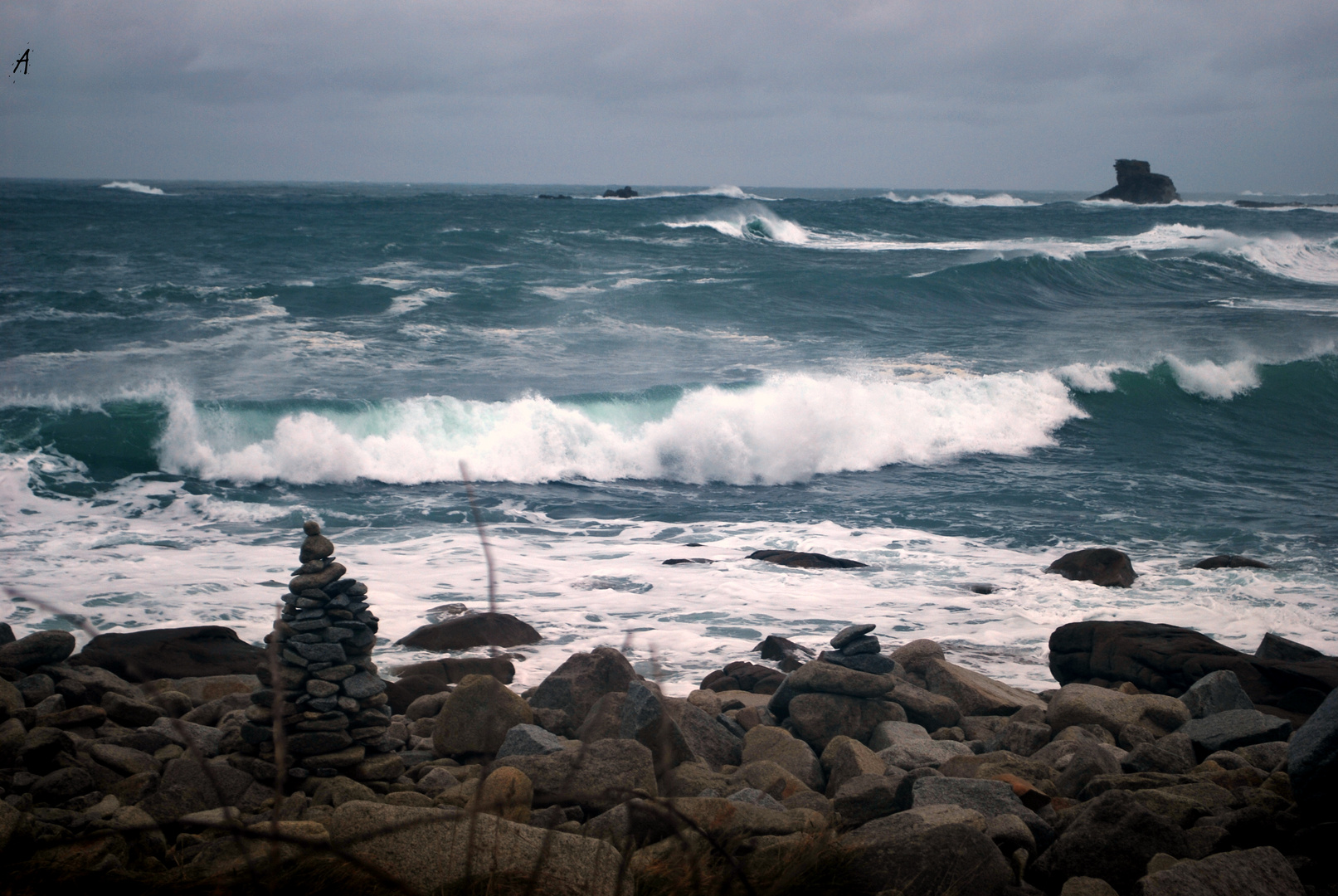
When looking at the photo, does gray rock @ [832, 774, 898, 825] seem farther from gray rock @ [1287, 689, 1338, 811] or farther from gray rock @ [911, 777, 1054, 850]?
gray rock @ [1287, 689, 1338, 811]

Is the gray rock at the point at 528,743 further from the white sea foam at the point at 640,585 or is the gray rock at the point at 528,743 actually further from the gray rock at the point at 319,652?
the white sea foam at the point at 640,585

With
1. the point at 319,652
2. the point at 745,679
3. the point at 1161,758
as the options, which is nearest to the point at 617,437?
the point at 745,679

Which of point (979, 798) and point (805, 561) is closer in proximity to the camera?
point (979, 798)

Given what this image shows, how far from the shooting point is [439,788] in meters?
4.62

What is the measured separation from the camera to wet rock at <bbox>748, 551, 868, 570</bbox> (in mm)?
10383

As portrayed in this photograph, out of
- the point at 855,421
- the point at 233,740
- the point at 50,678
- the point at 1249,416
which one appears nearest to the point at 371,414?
the point at 855,421

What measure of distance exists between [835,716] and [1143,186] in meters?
89.2

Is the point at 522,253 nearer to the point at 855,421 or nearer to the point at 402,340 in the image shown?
the point at 402,340

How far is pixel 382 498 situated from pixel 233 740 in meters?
8.61

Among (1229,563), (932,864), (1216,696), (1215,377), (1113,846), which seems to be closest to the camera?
(932,864)

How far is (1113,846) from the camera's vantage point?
3.29 m

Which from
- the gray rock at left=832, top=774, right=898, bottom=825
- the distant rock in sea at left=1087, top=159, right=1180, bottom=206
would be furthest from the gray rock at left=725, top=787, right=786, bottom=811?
the distant rock in sea at left=1087, top=159, right=1180, bottom=206

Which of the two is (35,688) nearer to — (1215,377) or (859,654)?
(859,654)

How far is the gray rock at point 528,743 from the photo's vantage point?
4887 millimetres
